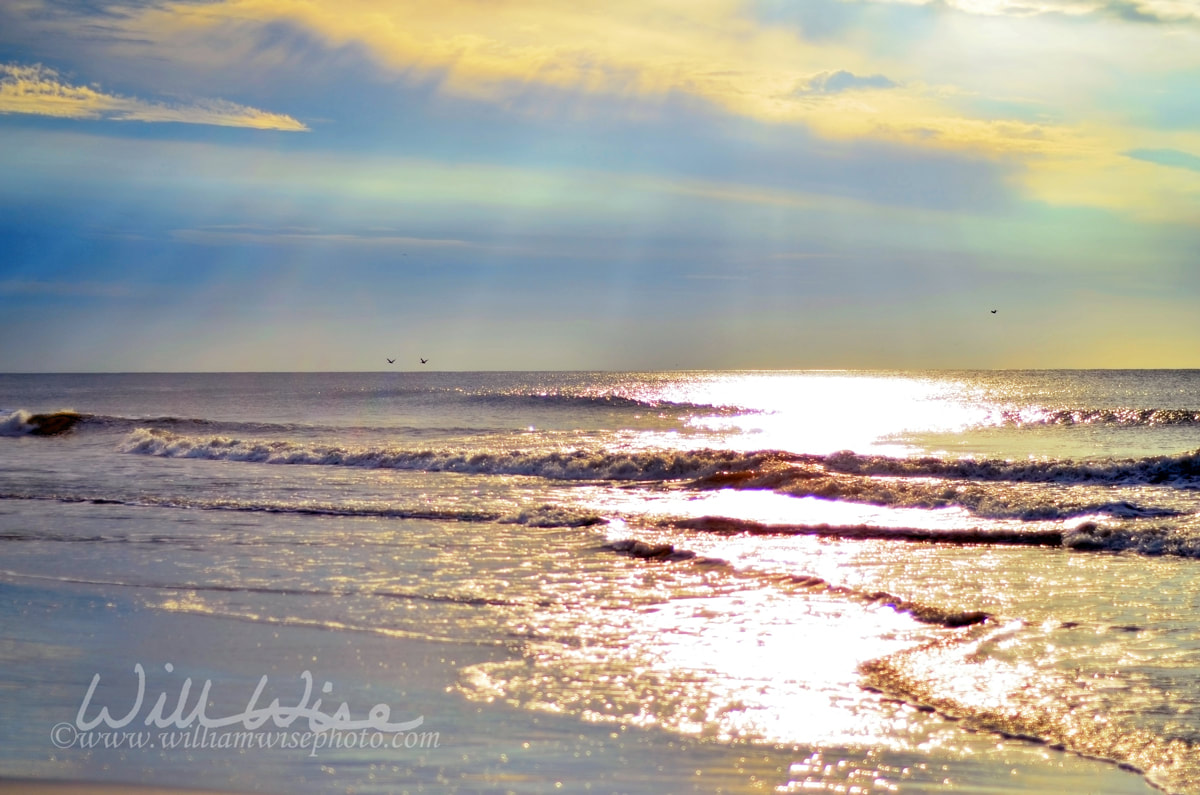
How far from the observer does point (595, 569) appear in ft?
39.4

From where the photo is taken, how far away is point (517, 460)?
2659 centimetres

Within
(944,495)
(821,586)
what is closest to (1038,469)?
(944,495)

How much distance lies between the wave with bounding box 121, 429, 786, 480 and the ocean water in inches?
77.5

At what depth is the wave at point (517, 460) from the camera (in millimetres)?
25281

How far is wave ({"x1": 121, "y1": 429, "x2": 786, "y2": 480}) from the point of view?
2528 centimetres

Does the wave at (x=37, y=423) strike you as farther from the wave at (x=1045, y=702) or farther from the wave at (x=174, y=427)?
the wave at (x=1045, y=702)

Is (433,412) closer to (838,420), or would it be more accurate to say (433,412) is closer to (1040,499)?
(838,420)

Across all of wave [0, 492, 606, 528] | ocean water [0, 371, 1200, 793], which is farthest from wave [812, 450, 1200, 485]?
wave [0, 492, 606, 528]

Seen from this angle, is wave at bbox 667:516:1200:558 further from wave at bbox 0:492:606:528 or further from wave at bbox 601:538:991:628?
wave at bbox 601:538:991:628

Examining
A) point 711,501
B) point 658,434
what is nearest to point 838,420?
point 658,434

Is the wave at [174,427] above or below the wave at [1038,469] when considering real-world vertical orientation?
below

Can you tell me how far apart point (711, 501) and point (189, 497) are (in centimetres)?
1088

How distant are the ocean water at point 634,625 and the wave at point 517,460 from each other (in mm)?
1969

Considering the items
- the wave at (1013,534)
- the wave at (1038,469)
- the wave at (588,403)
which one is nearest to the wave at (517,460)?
the wave at (1038,469)
